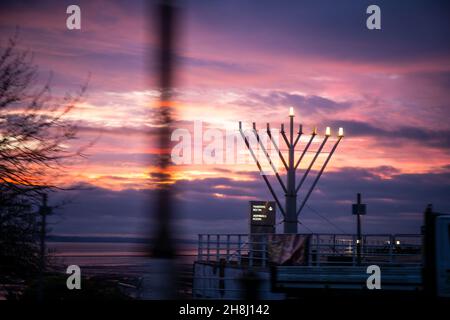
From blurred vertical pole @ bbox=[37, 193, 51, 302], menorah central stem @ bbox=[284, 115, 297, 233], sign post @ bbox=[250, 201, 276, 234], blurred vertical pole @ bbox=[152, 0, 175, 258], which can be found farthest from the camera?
sign post @ bbox=[250, 201, 276, 234]

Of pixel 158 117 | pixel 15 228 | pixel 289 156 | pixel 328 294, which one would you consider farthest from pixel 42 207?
pixel 289 156

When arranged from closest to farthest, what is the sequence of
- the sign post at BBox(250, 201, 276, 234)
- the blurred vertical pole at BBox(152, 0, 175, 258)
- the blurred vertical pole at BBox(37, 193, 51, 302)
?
the blurred vertical pole at BBox(152, 0, 175, 258), the blurred vertical pole at BBox(37, 193, 51, 302), the sign post at BBox(250, 201, 276, 234)

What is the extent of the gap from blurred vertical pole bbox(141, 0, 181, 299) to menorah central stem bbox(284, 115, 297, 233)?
2514cm

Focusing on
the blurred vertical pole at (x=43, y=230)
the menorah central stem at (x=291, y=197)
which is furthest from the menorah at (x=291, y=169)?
the blurred vertical pole at (x=43, y=230)

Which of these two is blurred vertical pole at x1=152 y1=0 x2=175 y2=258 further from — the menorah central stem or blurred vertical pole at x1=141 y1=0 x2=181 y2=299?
the menorah central stem

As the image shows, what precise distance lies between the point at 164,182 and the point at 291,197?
2588cm

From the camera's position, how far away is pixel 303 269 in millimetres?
16500

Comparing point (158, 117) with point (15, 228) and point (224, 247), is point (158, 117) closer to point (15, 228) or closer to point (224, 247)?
point (15, 228)

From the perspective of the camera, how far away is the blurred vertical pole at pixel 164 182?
5840 mm

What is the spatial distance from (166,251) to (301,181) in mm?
27942

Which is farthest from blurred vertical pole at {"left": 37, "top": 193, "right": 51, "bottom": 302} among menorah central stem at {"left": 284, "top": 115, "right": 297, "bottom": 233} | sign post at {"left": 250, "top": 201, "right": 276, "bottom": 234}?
sign post at {"left": 250, "top": 201, "right": 276, "bottom": 234}

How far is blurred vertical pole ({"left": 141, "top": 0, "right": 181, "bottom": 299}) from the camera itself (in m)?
5.84

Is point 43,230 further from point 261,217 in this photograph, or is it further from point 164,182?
point 261,217

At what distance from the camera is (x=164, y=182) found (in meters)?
6.14
